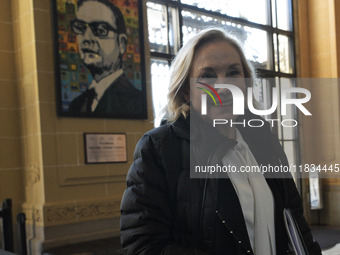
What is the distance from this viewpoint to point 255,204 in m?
1.25

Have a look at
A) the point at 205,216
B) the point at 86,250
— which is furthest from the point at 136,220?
the point at 86,250

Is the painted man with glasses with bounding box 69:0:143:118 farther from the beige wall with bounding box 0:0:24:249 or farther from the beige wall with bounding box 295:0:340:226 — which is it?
the beige wall with bounding box 295:0:340:226

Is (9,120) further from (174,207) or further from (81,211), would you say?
(174,207)

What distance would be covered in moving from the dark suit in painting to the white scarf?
2.97 metres

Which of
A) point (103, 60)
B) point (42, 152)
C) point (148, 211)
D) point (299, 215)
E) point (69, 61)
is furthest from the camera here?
point (103, 60)

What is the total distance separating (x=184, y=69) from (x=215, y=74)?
0.11 metres

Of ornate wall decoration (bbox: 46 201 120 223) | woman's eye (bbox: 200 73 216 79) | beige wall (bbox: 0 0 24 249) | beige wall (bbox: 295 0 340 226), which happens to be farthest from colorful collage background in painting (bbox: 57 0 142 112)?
beige wall (bbox: 295 0 340 226)

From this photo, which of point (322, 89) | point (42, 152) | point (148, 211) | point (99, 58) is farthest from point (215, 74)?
point (322, 89)

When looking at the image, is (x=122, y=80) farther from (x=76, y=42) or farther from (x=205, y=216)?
(x=205, y=216)

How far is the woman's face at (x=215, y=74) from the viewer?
49.9 inches

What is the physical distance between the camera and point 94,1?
165 inches

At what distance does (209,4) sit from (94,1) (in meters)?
2.50

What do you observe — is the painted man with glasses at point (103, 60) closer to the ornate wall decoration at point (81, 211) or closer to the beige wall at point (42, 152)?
the beige wall at point (42, 152)

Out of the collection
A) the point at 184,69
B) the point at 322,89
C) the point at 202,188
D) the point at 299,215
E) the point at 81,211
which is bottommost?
the point at 81,211
